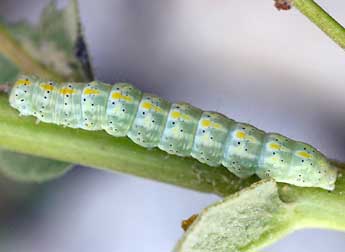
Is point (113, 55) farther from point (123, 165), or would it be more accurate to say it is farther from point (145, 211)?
point (123, 165)

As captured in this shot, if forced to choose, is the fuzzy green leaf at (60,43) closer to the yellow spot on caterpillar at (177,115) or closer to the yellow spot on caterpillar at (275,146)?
the yellow spot on caterpillar at (177,115)

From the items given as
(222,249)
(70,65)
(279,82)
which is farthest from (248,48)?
(222,249)

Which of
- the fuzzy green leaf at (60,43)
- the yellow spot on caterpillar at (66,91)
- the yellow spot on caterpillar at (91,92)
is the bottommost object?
the yellow spot on caterpillar at (66,91)

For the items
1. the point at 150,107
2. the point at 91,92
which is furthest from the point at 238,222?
the point at 91,92

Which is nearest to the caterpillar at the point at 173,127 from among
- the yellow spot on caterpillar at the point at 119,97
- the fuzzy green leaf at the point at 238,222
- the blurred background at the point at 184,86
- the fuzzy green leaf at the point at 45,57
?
the yellow spot on caterpillar at the point at 119,97

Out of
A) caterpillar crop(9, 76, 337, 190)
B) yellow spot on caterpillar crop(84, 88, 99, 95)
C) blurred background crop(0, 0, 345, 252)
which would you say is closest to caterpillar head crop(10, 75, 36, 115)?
caterpillar crop(9, 76, 337, 190)

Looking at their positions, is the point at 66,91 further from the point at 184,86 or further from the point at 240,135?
the point at 184,86

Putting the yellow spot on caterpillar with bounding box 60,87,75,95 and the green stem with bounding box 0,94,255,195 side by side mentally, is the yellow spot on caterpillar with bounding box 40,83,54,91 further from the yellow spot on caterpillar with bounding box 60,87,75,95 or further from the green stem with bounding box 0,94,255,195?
the green stem with bounding box 0,94,255,195
